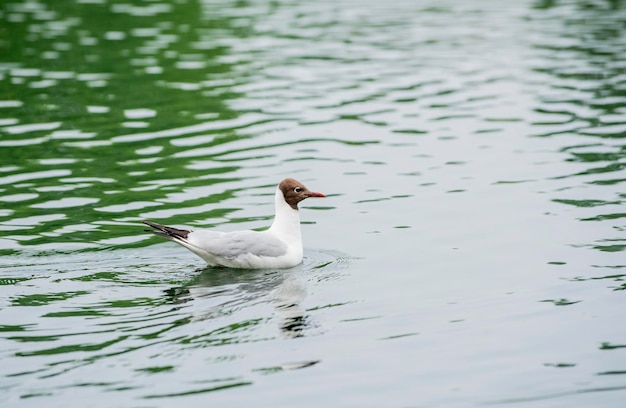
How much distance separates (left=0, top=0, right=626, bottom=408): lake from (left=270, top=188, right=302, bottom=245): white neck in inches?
18.9

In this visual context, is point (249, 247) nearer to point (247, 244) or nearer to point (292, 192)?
point (247, 244)

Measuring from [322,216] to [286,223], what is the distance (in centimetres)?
245

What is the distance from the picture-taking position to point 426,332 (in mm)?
10953

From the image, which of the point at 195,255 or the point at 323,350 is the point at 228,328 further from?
the point at 195,255

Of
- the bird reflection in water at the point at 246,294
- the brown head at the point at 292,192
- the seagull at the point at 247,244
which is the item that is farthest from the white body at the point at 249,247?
the brown head at the point at 292,192

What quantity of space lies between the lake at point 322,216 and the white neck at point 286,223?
48 cm

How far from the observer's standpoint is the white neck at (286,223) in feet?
43.5

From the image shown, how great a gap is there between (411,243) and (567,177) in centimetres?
417

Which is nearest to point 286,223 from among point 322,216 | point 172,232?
point 172,232

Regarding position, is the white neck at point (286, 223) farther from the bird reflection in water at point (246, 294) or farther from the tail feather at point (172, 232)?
the tail feather at point (172, 232)

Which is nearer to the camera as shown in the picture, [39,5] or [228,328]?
[228,328]

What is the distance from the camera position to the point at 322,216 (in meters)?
15.8

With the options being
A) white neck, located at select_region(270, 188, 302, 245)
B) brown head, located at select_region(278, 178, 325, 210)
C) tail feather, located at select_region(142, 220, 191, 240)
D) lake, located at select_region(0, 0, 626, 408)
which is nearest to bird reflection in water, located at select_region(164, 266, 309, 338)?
lake, located at select_region(0, 0, 626, 408)

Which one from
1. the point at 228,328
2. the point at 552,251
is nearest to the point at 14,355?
the point at 228,328
